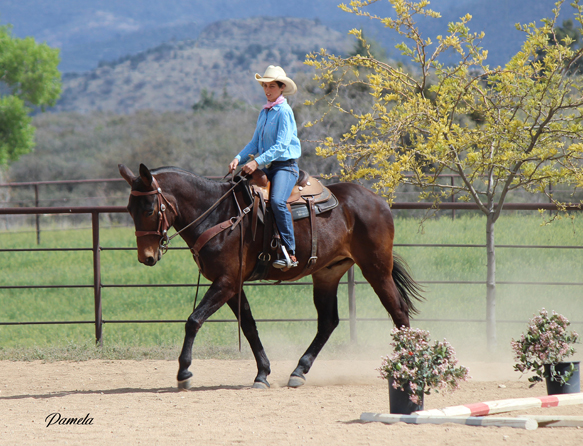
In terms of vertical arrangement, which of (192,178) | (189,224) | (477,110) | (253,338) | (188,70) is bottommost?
(253,338)

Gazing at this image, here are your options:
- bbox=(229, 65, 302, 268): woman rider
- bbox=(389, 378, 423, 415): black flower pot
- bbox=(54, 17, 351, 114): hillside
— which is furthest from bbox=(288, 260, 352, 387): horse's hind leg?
bbox=(54, 17, 351, 114): hillside

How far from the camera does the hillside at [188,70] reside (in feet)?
279

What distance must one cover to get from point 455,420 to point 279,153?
2.51 metres

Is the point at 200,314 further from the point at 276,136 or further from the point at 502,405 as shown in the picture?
the point at 502,405

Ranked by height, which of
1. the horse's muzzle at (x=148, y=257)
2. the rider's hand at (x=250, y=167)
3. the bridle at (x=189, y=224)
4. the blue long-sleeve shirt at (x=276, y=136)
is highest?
the blue long-sleeve shirt at (x=276, y=136)

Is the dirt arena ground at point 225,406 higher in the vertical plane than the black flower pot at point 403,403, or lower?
lower

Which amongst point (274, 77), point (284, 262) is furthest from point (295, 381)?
point (274, 77)

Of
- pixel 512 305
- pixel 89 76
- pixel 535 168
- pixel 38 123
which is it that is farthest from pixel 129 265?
pixel 89 76

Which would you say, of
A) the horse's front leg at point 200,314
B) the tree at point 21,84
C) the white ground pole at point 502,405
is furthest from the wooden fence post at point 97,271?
the tree at point 21,84

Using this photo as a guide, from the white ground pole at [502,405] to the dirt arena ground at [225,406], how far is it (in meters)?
0.09

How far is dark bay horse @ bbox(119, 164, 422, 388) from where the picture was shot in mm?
4902

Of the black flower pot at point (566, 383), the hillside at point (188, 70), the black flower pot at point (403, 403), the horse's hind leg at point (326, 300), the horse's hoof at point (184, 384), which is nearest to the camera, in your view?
the black flower pot at point (403, 403)

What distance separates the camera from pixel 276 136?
532 cm

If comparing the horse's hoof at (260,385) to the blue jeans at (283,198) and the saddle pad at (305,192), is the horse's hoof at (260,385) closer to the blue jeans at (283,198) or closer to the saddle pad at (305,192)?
the blue jeans at (283,198)
